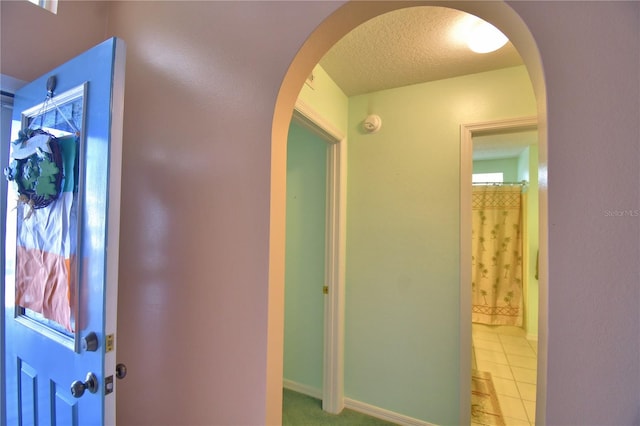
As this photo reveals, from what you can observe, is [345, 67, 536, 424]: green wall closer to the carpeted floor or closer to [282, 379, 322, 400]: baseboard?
the carpeted floor

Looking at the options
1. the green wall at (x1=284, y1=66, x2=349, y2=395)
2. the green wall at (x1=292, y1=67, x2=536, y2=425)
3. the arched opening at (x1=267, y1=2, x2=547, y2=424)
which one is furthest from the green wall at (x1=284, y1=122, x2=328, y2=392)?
the arched opening at (x1=267, y1=2, x2=547, y2=424)

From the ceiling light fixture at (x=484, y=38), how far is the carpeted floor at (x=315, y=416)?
8.20 feet

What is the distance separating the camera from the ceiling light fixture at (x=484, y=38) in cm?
138

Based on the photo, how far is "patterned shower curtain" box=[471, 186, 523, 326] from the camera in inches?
147

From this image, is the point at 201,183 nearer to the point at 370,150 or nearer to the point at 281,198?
the point at 281,198

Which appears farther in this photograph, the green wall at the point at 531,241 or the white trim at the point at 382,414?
the green wall at the point at 531,241

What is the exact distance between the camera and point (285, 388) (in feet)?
7.80

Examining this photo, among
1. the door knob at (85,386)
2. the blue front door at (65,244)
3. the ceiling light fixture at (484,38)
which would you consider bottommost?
the door knob at (85,386)

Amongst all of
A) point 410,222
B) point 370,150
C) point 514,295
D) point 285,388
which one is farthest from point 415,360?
point 514,295

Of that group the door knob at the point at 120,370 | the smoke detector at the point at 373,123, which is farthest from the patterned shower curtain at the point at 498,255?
the door knob at the point at 120,370

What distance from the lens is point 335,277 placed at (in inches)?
82.1

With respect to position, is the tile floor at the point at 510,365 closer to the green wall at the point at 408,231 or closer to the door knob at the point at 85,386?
the green wall at the point at 408,231

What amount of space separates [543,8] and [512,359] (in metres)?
3.49

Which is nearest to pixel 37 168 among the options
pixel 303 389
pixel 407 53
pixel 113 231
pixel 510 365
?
pixel 113 231
